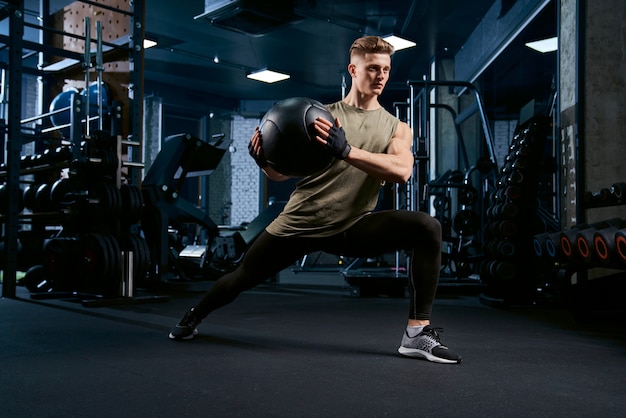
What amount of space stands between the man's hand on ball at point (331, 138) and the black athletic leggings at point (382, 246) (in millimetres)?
358

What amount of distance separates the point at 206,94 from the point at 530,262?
8720 mm

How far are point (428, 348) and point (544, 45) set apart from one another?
19.1 feet

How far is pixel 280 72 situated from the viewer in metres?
10.1

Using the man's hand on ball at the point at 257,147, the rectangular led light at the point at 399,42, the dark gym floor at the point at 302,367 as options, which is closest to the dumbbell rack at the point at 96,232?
the dark gym floor at the point at 302,367

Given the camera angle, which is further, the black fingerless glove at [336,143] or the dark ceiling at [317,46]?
the dark ceiling at [317,46]

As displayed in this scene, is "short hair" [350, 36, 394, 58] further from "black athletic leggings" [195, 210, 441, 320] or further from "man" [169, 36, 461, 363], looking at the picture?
"black athletic leggings" [195, 210, 441, 320]

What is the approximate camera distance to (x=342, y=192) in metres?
2.15

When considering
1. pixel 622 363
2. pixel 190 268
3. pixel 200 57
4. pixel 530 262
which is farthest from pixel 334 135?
pixel 200 57

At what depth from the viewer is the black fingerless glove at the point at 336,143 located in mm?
1852

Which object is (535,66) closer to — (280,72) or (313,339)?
(280,72)

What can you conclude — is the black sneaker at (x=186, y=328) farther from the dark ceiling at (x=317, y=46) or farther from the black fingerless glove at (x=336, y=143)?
the dark ceiling at (x=317, y=46)

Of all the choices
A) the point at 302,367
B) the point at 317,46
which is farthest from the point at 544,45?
the point at 302,367

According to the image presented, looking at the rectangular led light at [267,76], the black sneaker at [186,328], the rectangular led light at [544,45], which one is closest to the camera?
the black sneaker at [186,328]

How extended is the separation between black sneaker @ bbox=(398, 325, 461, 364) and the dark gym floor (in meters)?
0.04
